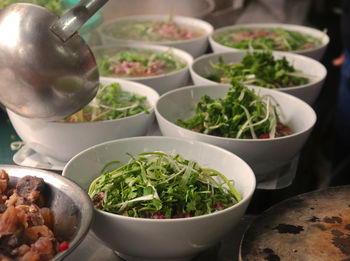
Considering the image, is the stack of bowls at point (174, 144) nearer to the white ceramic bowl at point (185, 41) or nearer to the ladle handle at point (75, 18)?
the white ceramic bowl at point (185, 41)

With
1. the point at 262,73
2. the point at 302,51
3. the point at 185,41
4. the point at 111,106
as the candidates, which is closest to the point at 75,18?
the point at 111,106

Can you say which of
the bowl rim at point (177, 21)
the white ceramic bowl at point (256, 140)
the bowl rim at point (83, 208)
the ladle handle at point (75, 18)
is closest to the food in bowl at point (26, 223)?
the bowl rim at point (83, 208)

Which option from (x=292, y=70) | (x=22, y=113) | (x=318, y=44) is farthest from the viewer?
(x=318, y=44)

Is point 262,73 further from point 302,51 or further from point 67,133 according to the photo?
point 67,133

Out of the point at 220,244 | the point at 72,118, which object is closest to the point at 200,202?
the point at 220,244

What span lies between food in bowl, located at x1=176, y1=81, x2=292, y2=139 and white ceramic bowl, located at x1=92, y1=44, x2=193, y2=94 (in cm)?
34

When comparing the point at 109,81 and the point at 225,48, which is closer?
the point at 109,81

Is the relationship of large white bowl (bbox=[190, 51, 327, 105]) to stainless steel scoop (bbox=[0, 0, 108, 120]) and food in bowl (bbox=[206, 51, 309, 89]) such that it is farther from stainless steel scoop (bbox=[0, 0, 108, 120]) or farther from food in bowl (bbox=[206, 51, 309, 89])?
stainless steel scoop (bbox=[0, 0, 108, 120])

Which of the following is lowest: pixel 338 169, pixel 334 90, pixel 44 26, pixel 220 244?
pixel 338 169

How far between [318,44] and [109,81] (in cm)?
146

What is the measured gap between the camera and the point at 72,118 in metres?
1.63

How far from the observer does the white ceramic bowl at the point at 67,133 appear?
1528mm

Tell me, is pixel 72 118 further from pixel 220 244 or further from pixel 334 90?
pixel 334 90

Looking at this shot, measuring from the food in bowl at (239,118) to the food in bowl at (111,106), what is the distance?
0.63 ft
